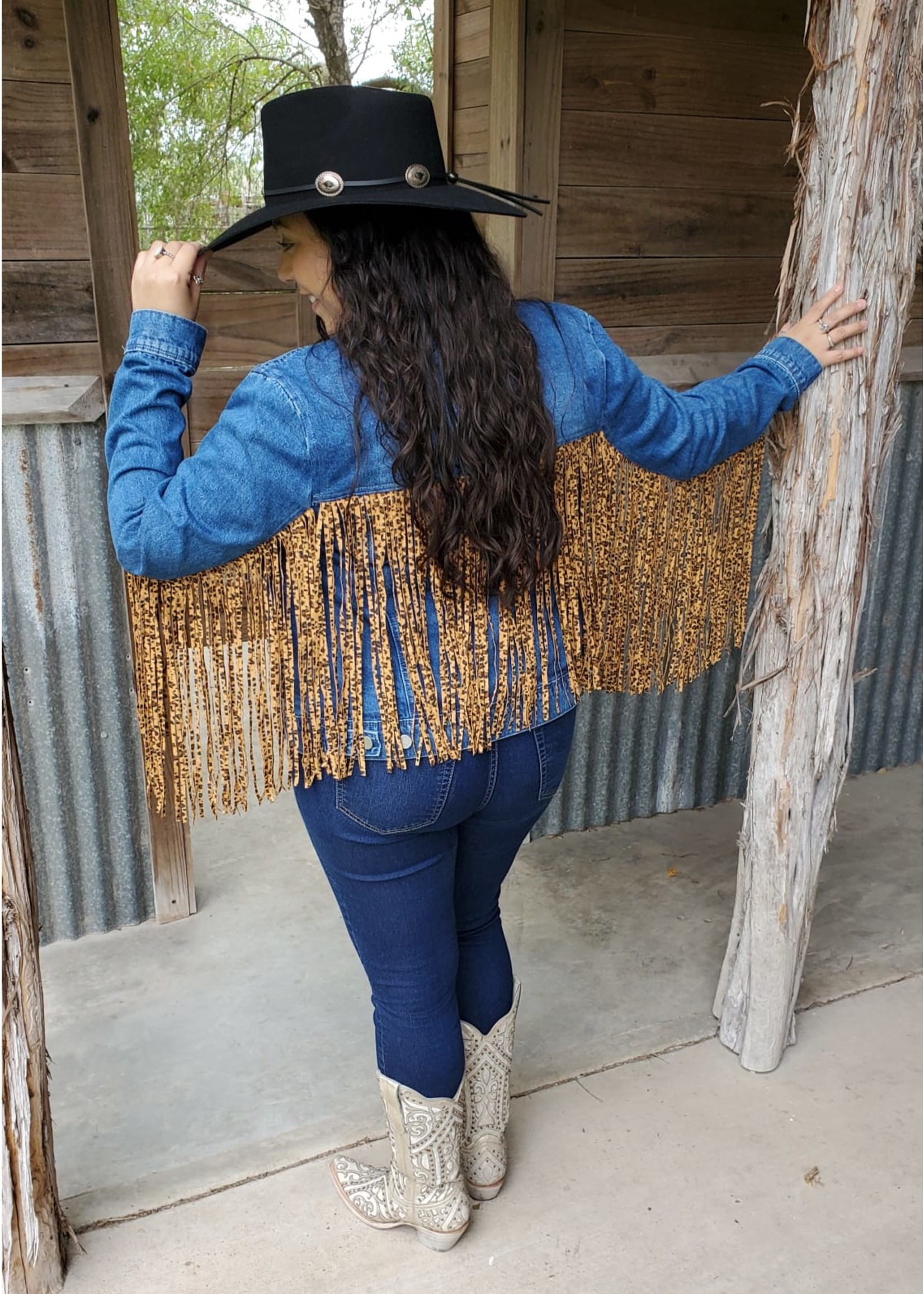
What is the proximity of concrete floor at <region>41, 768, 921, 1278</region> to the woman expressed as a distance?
477 mm

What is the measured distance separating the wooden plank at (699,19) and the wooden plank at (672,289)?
54 centimetres

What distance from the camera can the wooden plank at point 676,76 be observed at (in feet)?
9.36

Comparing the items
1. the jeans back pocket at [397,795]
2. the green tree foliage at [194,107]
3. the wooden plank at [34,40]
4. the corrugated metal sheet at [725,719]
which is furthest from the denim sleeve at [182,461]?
the green tree foliage at [194,107]

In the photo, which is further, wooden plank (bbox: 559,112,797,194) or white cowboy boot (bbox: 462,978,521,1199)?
wooden plank (bbox: 559,112,797,194)

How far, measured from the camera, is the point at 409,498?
1.54m

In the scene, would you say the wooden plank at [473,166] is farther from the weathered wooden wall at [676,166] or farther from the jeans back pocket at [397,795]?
the jeans back pocket at [397,795]

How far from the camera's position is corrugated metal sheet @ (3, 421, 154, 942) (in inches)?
101

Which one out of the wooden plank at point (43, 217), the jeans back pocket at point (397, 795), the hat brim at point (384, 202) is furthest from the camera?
the wooden plank at point (43, 217)

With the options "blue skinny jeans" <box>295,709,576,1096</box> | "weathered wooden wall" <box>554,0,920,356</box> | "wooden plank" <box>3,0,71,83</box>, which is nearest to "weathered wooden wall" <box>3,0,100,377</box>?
"wooden plank" <box>3,0,71,83</box>

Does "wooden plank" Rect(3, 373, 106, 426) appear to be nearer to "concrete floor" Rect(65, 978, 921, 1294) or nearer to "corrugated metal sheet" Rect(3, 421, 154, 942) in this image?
"corrugated metal sheet" Rect(3, 421, 154, 942)

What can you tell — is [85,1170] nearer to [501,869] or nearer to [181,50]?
[501,869]

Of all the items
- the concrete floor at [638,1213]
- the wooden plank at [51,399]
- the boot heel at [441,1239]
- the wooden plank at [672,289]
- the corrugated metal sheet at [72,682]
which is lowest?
the concrete floor at [638,1213]

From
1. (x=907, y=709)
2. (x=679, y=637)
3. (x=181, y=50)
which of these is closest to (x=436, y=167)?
(x=679, y=637)

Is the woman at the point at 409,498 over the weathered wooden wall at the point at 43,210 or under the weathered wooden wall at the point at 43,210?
under
